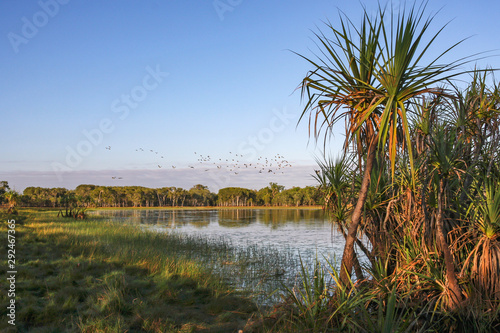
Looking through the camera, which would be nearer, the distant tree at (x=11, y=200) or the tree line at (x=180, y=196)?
the distant tree at (x=11, y=200)

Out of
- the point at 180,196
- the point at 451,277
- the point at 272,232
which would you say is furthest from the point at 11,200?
the point at 180,196

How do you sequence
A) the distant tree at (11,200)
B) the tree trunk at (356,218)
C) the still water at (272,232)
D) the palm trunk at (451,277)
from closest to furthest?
1. the tree trunk at (356,218)
2. the palm trunk at (451,277)
3. the still water at (272,232)
4. the distant tree at (11,200)

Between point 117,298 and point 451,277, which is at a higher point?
point 451,277

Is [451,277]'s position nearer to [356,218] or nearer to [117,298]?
[356,218]

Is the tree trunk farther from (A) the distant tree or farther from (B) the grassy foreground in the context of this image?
(A) the distant tree

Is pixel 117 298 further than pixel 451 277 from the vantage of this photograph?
Yes

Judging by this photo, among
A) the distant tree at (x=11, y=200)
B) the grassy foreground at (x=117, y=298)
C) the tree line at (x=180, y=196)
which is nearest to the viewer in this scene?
the grassy foreground at (x=117, y=298)

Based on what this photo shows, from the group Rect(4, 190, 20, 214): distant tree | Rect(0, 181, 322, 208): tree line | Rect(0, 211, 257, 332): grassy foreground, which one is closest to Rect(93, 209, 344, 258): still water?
Rect(0, 211, 257, 332): grassy foreground

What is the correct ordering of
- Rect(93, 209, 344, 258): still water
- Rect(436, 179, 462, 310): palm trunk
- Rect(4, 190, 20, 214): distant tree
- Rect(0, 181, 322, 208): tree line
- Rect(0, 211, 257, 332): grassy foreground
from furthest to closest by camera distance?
Rect(0, 181, 322, 208): tree line < Rect(4, 190, 20, 214): distant tree < Rect(93, 209, 344, 258): still water < Rect(0, 211, 257, 332): grassy foreground < Rect(436, 179, 462, 310): palm trunk

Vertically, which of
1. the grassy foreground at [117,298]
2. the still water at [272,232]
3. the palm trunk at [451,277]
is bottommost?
the still water at [272,232]

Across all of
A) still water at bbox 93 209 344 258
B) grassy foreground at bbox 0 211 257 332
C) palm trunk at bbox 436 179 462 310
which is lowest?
still water at bbox 93 209 344 258

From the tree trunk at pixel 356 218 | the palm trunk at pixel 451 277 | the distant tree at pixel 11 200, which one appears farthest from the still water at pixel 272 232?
the distant tree at pixel 11 200

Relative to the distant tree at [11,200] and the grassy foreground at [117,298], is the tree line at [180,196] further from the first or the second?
the grassy foreground at [117,298]

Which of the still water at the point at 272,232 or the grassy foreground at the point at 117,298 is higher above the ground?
the grassy foreground at the point at 117,298
